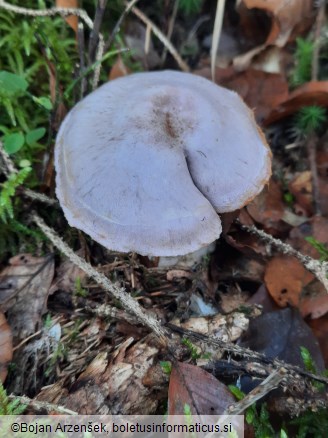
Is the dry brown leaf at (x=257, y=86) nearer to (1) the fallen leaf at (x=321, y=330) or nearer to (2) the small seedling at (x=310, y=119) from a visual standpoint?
(2) the small seedling at (x=310, y=119)

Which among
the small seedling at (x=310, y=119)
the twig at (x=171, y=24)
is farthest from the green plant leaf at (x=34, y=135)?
the small seedling at (x=310, y=119)

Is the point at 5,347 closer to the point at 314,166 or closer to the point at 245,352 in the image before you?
the point at 245,352

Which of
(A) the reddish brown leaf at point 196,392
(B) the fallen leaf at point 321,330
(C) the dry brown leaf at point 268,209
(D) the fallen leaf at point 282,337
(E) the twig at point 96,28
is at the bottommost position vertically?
(B) the fallen leaf at point 321,330

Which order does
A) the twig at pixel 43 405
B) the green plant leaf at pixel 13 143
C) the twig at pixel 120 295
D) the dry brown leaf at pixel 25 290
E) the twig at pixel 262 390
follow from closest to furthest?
the twig at pixel 262 390
the twig at pixel 43 405
the twig at pixel 120 295
the dry brown leaf at pixel 25 290
the green plant leaf at pixel 13 143

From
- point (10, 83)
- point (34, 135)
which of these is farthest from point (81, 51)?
point (34, 135)

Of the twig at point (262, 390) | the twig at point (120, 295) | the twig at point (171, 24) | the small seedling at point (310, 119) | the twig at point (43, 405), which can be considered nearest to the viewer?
the twig at point (262, 390)

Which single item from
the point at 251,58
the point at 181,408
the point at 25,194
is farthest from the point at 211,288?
the point at 251,58
